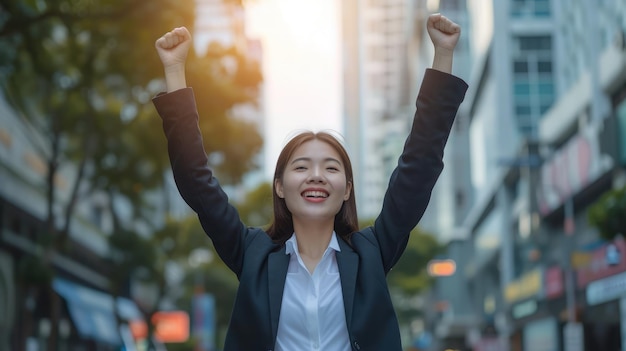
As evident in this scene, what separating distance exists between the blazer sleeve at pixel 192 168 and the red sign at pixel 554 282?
32455 millimetres

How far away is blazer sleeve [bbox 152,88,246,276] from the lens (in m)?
3.09

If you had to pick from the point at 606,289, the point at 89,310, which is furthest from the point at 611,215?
the point at 89,310

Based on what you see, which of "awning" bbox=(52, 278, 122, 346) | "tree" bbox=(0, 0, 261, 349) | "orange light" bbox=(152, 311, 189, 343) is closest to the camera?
"tree" bbox=(0, 0, 261, 349)

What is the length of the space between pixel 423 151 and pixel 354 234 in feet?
1.14

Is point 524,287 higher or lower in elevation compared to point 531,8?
lower

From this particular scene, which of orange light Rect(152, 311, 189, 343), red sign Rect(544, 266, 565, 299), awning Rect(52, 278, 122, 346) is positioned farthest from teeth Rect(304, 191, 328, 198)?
orange light Rect(152, 311, 189, 343)

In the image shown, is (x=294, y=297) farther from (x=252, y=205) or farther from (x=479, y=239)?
(x=479, y=239)

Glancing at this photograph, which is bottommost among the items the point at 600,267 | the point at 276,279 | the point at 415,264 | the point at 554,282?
the point at 415,264

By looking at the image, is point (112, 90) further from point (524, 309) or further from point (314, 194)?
point (524, 309)

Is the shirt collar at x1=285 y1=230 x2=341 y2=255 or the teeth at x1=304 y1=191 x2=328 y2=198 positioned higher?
the teeth at x1=304 y1=191 x2=328 y2=198

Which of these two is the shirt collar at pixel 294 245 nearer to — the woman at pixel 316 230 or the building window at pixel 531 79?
the woman at pixel 316 230

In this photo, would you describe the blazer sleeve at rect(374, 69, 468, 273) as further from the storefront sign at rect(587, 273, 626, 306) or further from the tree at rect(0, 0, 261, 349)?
the storefront sign at rect(587, 273, 626, 306)

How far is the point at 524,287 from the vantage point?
41.9 m

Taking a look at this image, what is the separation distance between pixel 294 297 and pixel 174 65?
2.61ft
